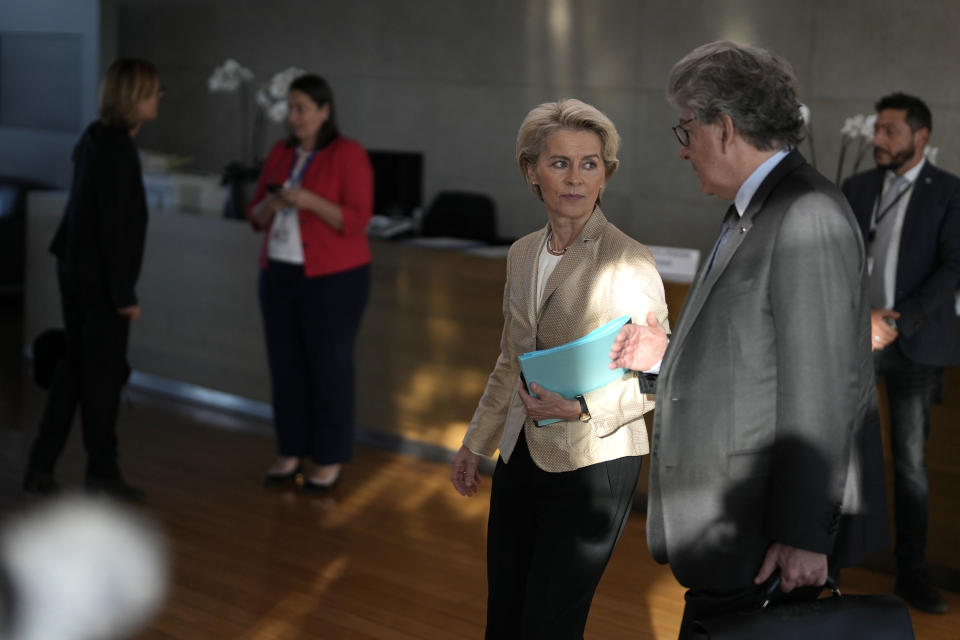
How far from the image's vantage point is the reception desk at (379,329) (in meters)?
→ 5.17

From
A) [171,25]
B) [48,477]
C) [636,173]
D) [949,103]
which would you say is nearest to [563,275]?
[48,477]

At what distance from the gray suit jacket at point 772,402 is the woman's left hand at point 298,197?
9.68 ft

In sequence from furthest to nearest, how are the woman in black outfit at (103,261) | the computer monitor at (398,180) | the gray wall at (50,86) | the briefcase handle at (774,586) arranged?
the gray wall at (50,86) < the computer monitor at (398,180) < the woman in black outfit at (103,261) < the briefcase handle at (774,586)

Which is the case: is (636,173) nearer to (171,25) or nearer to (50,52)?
(171,25)

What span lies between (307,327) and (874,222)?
237cm

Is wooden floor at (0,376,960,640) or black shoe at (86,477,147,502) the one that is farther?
black shoe at (86,477,147,502)

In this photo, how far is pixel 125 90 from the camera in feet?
14.6

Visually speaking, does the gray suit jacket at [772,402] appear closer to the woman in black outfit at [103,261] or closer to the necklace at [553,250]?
the necklace at [553,250]

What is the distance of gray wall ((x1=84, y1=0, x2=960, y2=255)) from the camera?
18.7 feet

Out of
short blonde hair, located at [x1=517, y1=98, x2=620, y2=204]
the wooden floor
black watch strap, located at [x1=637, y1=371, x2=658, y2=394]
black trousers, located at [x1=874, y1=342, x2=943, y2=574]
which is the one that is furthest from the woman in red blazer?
black watch strap, located at [x1=637, y1=371, x2=658, y2=394]

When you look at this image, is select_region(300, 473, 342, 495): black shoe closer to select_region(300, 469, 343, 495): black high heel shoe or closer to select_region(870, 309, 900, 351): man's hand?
select_region(300, 469, 343, 495): black high heel shoe

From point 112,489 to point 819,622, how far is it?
3.65 meters

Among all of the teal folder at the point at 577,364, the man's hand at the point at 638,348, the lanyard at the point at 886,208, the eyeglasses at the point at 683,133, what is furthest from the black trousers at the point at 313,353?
the eyeglasses at the point at 683,133

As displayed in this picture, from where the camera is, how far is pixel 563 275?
2.33m
